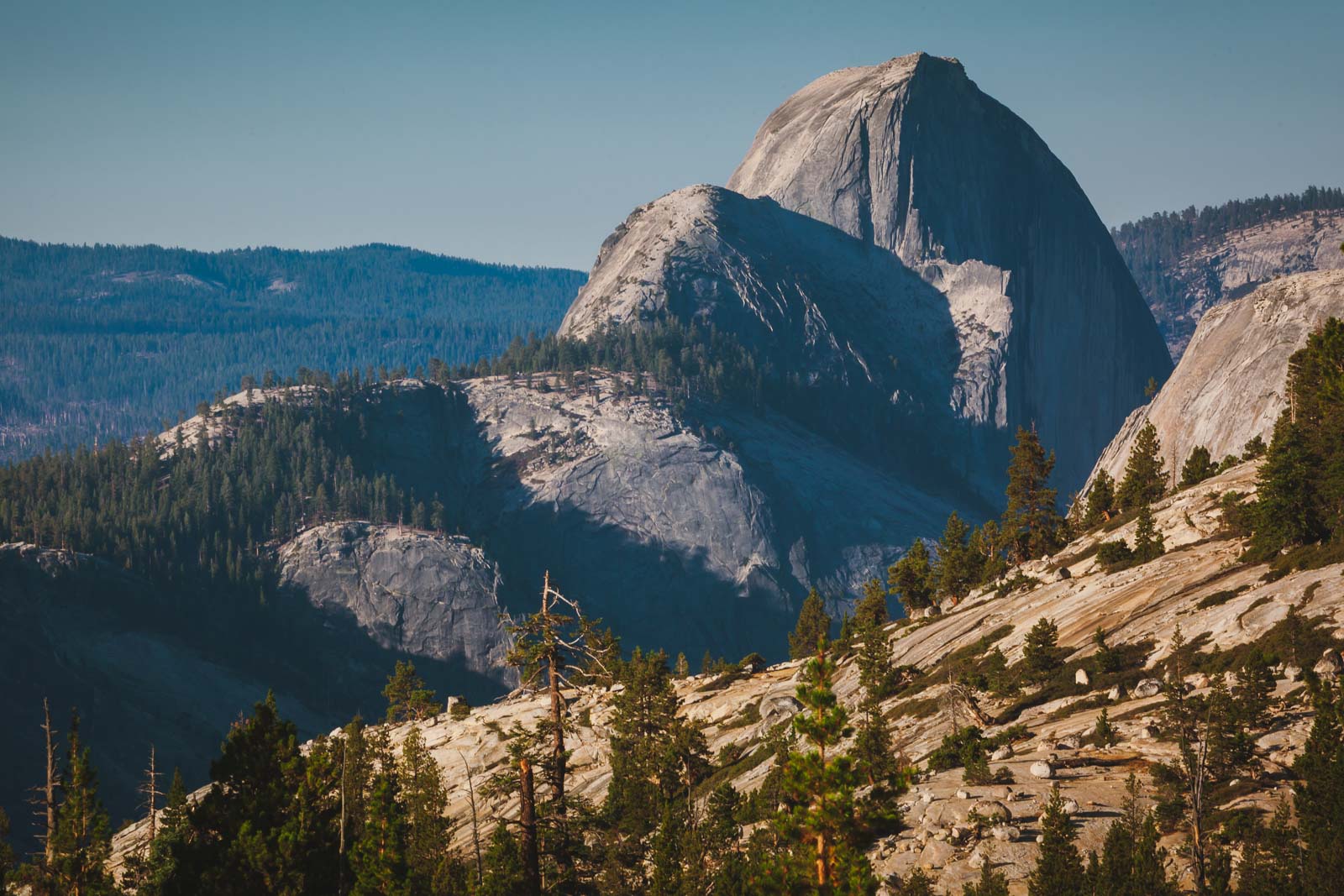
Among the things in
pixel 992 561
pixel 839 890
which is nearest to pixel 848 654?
pixel 992 561

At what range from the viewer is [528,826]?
37875 mm

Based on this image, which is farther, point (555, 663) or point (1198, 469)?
point (1198, 469)

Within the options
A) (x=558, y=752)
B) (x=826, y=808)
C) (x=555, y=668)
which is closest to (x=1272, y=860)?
(x=826, y=808)

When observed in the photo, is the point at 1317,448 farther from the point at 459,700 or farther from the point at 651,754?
the point at 459,700

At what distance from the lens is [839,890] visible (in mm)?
34188

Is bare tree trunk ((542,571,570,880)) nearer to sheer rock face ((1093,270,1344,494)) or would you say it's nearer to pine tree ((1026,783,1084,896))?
pine tree ((1026,783,1084,896))

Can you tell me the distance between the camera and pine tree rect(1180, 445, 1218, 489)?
102312 mm

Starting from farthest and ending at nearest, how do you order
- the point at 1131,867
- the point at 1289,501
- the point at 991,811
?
the point at 1289,501 < the point at 991,811 < the point at 1131,867

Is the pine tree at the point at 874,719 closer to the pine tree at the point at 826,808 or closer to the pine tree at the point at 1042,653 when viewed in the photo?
the pine tree at the point at 826,808

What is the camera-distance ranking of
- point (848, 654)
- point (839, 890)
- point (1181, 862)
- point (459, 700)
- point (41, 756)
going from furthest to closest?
point (41, 756), point (459, 700), point (848, 654), point (1181, 862), point (839, 890)

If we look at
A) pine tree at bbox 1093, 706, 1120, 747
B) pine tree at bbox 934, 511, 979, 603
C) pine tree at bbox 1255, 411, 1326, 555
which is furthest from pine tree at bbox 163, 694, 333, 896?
pine tree at bbox 934, 511, 979, 603

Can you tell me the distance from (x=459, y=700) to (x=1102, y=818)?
80125mm

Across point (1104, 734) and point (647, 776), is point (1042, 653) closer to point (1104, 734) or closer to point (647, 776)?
point (1104, 734)

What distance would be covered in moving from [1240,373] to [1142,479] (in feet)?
111
